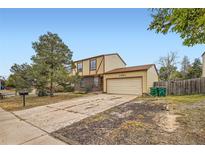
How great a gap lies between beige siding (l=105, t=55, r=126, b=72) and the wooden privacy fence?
612 cm

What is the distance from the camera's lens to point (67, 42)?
1731cm

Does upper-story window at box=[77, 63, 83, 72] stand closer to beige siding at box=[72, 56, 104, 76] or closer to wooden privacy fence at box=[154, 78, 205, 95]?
beige siding at box=[72, 56, 104, 76]

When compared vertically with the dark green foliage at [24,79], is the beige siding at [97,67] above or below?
above

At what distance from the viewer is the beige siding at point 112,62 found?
60.8 ft

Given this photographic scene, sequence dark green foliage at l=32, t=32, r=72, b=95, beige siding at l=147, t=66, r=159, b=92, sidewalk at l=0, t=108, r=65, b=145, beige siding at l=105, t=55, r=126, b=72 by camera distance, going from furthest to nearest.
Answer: beige siding at l=105, t=55, r=126, b=72 → dark green foliage at l=32, t=32, r=72, b=95 → beige siding at l=147, t=66, r=159, b=92 → sidewalk at l=0, t=108, r=65, b=145

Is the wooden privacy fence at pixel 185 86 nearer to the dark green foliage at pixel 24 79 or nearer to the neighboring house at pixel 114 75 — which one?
the neighboring house at pixel 114 75

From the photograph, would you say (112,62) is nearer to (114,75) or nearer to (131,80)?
(114,75)

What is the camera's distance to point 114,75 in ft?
55.7

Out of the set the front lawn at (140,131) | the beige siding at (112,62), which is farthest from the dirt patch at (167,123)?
the beige siding at (112,62)

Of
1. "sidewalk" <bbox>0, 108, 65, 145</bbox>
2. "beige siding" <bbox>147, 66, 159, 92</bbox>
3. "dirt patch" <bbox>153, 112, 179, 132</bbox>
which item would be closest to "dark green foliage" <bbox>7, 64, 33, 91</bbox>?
"sidewalk" <bbox>0, 108, 65, 145</bbox>

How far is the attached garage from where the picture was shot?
14227 mm
